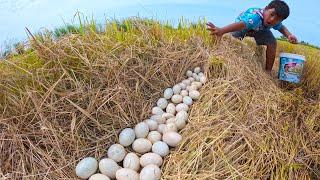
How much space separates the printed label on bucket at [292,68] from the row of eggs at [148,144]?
4.17 ft

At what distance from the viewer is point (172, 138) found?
2.40m

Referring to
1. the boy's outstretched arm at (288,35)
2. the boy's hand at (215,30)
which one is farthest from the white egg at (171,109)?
the boy's outstretched arm at (288,35)

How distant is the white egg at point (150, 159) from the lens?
7.37 feet

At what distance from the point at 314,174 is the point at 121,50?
143 cm

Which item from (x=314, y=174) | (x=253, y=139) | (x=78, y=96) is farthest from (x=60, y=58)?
(x=314, y=174)

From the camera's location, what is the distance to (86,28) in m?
3.23

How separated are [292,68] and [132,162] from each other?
2080 mm

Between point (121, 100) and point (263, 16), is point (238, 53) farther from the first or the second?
point (121, 100)

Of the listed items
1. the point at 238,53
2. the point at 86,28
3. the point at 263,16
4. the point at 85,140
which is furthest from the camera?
the point at 263,16

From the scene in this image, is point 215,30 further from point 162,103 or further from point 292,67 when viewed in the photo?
point 162,103

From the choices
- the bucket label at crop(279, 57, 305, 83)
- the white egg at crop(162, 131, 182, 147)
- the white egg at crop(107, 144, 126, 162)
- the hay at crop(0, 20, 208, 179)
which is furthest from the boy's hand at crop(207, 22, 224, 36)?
the white egg at crop(107, 144, 126, 162)

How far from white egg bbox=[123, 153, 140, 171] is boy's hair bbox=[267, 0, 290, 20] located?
88.4 inches

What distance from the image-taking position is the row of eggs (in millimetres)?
2178

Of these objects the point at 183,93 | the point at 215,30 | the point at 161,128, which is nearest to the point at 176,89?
the point at 183,93
